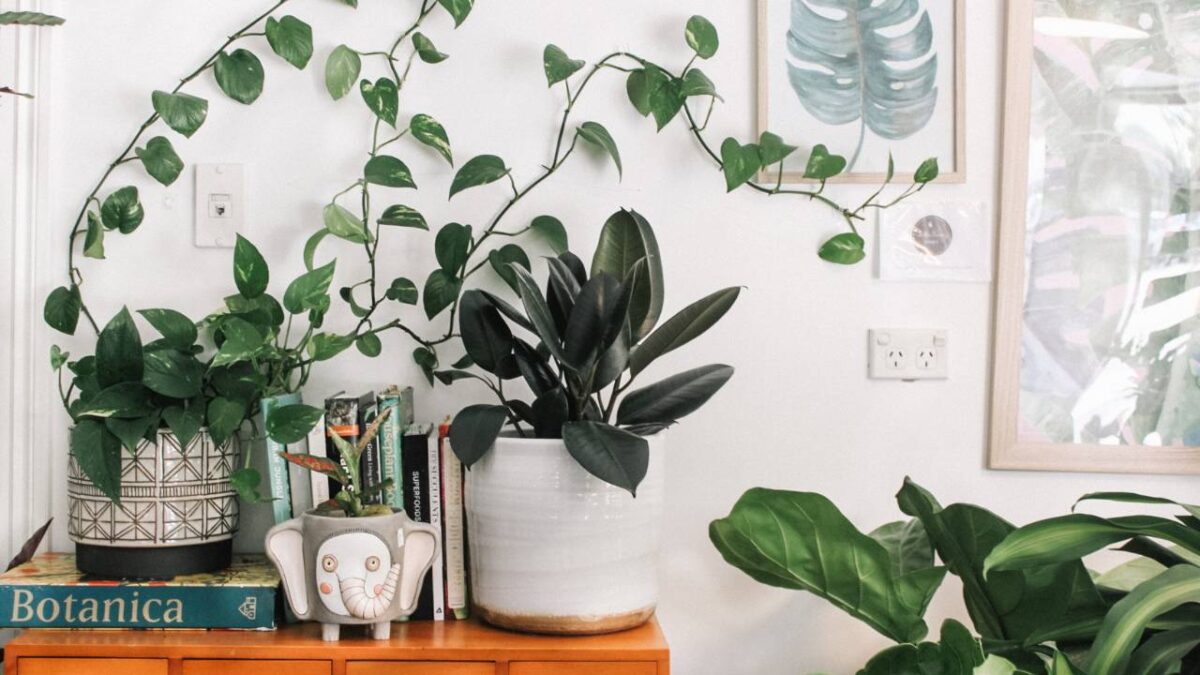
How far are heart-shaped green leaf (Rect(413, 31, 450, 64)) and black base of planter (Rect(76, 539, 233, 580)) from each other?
762mm

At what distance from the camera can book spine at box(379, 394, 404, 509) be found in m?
1.35

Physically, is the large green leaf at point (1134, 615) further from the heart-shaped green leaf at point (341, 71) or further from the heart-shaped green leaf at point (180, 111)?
the heart-shaped green leaf at point (180, 111)

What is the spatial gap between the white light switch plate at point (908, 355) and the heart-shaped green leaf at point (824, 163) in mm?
255

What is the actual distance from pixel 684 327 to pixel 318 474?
1.73ft

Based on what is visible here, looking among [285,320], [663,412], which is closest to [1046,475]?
[663,412]

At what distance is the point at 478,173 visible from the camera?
1491 mm

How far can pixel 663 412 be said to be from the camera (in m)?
1.31

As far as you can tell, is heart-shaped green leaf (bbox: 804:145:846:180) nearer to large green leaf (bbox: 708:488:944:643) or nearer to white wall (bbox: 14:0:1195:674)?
white wall (bbox: 14:0:1195:674)

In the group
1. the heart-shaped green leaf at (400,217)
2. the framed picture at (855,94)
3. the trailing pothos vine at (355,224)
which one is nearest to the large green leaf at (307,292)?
the trailing pothos vine at (355,224)

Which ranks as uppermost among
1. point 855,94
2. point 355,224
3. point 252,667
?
point 855,94

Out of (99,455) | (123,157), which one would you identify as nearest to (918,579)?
(99,455)

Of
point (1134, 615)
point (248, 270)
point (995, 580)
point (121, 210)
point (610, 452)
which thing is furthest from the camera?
point (121, 210)

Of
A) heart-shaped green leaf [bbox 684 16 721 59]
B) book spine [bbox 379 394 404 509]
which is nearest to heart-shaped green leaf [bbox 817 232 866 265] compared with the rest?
heart-shaped green leaf [bbox 684 16 721 59]

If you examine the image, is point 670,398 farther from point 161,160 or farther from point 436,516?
point 161,160
